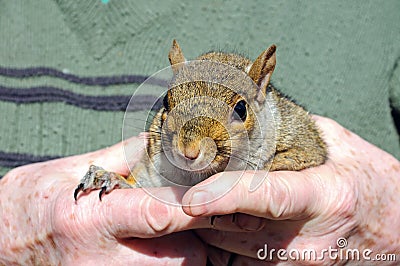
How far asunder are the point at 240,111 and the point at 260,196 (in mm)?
204

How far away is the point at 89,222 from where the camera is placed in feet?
4.01

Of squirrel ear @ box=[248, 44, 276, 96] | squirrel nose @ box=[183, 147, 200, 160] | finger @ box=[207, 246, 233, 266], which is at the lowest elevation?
finger @ box=[207, 246, 233, 266]

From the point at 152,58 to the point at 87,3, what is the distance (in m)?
0.29

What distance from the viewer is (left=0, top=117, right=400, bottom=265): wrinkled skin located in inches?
44.4

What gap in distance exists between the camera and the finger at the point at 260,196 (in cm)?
103

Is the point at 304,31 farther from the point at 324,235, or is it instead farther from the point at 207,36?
the point at 324,235

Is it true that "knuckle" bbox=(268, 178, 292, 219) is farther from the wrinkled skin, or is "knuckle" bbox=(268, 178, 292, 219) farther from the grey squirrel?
the grey squirrel

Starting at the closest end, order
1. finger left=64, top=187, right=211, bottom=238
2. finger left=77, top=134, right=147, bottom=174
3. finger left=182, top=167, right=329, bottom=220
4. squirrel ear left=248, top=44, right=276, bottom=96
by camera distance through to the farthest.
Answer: finger left=182, top=167, right=329, bottom=220, finger left=64, top=187, right=211, bottom=238, squirrel ear left=248, top=44, right=276, bottom=96, finger left=77, top=134, right=147, bottom=174

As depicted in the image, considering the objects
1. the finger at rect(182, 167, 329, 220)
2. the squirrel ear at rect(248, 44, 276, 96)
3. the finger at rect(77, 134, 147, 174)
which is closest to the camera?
the finger at rect(182, 167, 329, 220)

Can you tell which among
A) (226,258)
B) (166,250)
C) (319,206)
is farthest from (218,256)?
(319,206)

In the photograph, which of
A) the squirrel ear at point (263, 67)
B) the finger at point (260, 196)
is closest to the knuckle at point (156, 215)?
the finger at point (260, 196)

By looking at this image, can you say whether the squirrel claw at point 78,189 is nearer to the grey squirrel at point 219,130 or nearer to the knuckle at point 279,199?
the grey squirrel at point 219,130

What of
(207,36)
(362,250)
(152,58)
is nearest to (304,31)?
(207,36)

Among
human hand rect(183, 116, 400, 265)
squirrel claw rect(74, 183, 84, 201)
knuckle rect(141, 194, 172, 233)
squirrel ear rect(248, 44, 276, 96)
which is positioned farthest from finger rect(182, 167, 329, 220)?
squirrel claw rect(74, 183, 84, 201)
